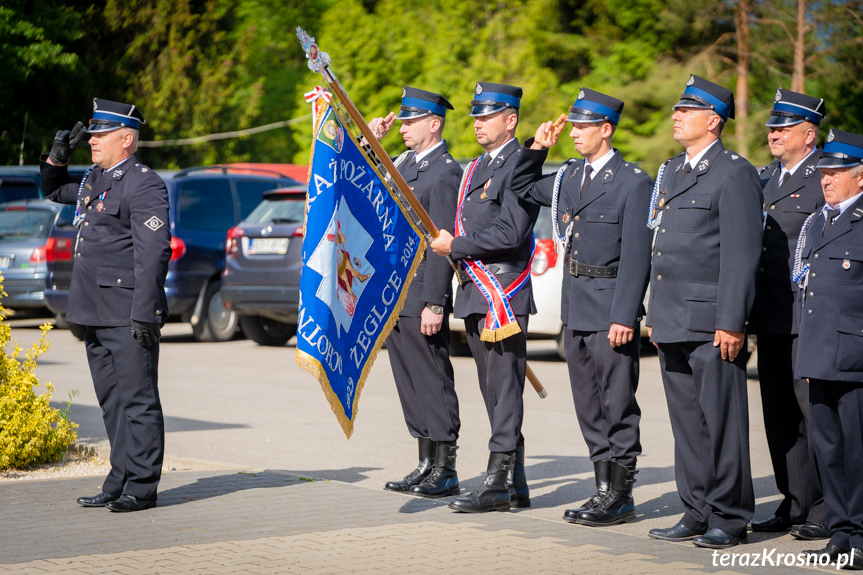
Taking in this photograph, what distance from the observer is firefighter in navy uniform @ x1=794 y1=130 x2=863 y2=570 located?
17.6 ft

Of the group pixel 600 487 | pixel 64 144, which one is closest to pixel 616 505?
pixel 600 487

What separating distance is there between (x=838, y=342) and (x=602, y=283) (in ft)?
4.38

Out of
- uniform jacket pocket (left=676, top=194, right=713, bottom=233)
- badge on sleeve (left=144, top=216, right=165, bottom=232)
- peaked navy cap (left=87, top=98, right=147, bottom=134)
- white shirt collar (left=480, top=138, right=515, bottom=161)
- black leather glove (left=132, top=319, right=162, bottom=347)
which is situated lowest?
black leather glove (left=132, top=319, right=162, bottom=347)

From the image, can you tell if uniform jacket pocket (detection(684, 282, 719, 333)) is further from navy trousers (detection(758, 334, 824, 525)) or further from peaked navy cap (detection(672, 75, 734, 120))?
peaked navy cap (detection(672, 75, 734, 120))

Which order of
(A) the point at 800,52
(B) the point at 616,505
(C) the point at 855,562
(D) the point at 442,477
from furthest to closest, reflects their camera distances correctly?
(A) the point at 800,52 < (D) the point at 442,477 < (B) the point at 616,505 < (C) the point at 855,562

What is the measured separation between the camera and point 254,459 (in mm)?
8133

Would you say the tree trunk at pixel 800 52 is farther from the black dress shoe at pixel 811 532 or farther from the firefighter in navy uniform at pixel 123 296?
the firefighter in navy uniform at pixel 123 296

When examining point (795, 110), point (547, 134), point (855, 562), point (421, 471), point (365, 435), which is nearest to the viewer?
point (855, 562)

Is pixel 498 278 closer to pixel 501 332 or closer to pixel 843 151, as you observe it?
pixel 501 332

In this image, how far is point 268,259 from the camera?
48.1 ft

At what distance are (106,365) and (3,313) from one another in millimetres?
1385

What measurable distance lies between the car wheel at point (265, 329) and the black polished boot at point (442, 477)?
8784mm

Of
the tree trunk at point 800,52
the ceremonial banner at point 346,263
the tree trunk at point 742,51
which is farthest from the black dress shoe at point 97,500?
the tree trunk at point 742,51

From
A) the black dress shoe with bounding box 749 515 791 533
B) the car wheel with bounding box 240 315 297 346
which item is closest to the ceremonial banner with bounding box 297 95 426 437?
the black dress shoe with bounding box 749 515 791 533
